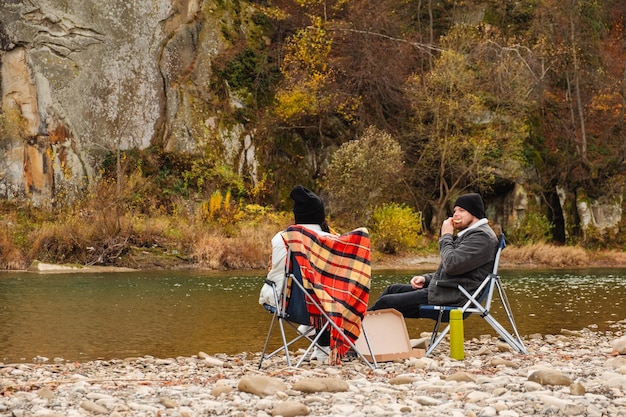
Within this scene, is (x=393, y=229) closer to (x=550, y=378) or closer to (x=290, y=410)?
Result: (x=550, y=378)

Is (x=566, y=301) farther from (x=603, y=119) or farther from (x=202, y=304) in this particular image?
(x=603, y=119)

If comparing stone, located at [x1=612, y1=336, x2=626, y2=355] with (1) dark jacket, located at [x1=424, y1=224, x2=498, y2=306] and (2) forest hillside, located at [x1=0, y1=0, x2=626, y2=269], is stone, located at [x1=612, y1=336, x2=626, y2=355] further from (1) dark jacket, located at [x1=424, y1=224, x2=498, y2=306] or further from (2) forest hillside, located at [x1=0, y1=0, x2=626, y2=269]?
(2) forest hillside, located at [x1=0, y1=0, x2=626, y2=269]

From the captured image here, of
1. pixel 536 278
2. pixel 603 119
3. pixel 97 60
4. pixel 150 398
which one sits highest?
pixel 97 60

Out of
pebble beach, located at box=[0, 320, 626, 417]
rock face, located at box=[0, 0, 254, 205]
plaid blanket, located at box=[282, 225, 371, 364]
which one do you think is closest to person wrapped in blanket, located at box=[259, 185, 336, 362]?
plaid blanket, located at box=[282, 225, 371, 364]

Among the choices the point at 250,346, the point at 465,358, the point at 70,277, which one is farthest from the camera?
the point at 70,277

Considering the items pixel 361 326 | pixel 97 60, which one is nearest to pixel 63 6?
pixel 97 60

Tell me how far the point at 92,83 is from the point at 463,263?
24554 millimetres

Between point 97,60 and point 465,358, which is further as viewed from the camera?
point 97,60

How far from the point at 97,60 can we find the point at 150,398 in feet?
86.5

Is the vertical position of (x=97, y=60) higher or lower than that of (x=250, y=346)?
higher

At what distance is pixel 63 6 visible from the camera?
29.4m

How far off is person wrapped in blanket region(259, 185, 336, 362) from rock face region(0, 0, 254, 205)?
22.1 metres

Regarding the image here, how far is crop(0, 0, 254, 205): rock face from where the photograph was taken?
91.0ft

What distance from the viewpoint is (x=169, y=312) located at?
11.9 meters
